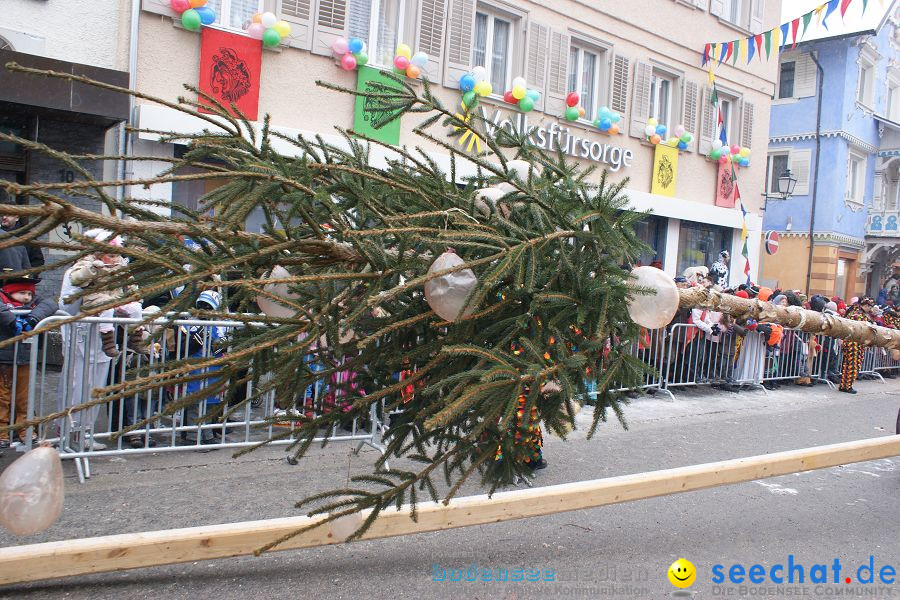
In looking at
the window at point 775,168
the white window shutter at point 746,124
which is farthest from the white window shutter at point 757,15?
the window at point 775,168

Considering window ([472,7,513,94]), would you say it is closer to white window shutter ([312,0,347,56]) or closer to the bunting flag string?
white window shutter ([312,0,347,56])

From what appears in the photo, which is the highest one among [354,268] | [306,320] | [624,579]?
[354,268]

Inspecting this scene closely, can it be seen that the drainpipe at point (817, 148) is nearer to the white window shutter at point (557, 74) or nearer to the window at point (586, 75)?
the window at point (586, 75)

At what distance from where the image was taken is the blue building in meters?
23.6

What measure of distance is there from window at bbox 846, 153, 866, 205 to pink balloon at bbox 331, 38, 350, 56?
21.3 m

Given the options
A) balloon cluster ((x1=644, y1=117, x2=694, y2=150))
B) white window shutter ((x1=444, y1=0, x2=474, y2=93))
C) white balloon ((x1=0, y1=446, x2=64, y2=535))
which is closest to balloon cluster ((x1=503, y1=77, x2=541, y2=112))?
white window shutter ((x1=444, y1=0, x2=474, y2=93))

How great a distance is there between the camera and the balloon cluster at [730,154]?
16.7 meters

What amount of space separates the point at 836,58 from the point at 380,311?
86.9 ft

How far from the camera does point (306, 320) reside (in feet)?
Result: 6.45

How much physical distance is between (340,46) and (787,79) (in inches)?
806

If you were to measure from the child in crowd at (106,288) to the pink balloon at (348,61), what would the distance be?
6073 mm

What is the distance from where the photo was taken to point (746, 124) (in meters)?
17.8

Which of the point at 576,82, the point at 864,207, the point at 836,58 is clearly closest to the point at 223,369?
the point at 576,82

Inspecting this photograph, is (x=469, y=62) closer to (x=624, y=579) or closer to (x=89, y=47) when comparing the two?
(x=89, y=47)
